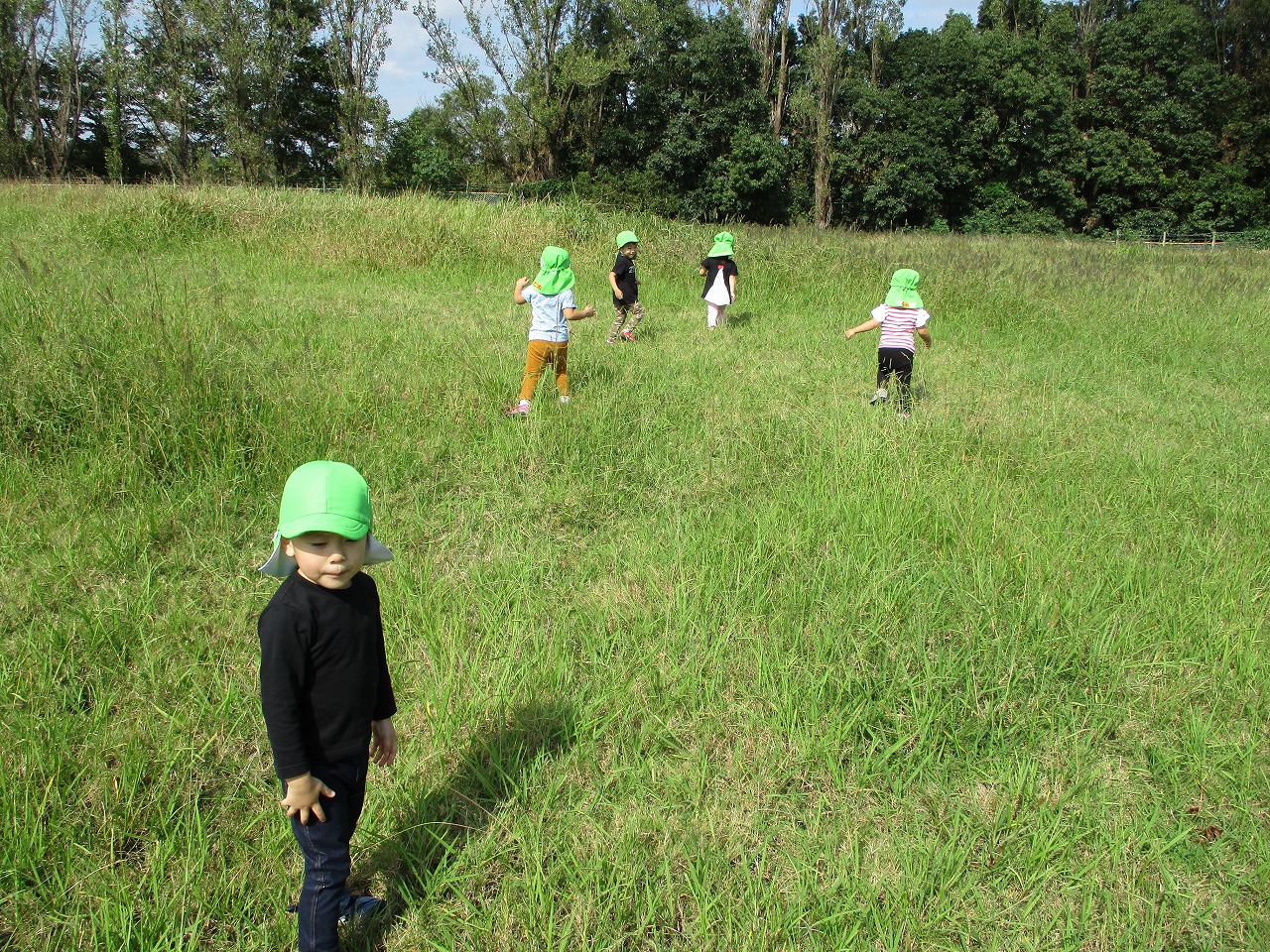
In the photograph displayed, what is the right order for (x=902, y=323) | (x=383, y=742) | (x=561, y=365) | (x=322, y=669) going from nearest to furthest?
(x=322, y=669)
(x=383, y=742)
(x=561, y=365)
(x=902, y=323)

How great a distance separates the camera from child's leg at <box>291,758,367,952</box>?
6.53 ft

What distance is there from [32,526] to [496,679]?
8.17 ft

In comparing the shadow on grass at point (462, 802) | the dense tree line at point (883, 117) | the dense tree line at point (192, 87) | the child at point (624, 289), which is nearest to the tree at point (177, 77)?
the dense tree line at point (192, 87)

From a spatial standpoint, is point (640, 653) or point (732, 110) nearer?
point (640, 653)

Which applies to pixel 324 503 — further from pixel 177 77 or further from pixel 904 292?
pixel 177 77

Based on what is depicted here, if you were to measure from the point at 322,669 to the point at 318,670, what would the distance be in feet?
0.04

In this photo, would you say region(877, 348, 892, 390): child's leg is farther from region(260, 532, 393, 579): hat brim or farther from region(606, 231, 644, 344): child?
region(260, 532, 393, 579): hat brim

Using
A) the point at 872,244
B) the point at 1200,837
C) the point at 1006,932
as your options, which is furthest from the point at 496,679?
the point at 872,244

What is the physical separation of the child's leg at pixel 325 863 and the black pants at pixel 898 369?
5483 millimetres

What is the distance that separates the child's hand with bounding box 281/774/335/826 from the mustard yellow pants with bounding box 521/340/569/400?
4215 millimetres

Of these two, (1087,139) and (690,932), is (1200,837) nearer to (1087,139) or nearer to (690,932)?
(690,932)

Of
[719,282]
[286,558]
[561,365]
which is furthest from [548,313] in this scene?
[719,282]

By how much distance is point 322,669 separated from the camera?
6.38 feet

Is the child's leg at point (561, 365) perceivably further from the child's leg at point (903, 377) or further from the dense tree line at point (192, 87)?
the dense tree line at point (192, 87)
